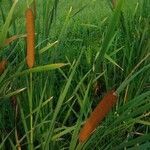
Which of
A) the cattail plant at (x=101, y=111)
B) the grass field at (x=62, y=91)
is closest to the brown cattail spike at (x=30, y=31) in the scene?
the grass field at (x=62, y=91)

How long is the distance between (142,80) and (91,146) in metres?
0.22

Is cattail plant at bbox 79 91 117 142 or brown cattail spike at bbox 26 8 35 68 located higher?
brown cattail spike at bbox 26 8 35 68

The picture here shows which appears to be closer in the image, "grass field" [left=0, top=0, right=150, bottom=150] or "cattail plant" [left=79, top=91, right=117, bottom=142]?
"cattail plant" [left=79, top=91, right=117, bottom=142]

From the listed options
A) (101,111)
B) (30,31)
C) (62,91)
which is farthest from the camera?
(62,91)

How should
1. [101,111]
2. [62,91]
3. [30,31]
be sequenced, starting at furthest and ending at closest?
[62,91] → [30,31] → [101,111]

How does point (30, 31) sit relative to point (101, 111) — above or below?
above

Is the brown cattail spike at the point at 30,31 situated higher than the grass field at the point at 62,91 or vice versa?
the brown cattail spike at the point at 30,31

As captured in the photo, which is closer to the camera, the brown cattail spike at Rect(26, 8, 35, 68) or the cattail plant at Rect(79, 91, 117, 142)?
the cattail plant at Rect(79, 91, 117, 142)

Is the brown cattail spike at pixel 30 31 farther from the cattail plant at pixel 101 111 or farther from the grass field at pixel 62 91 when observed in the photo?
the cattail plant at pixel 101 111

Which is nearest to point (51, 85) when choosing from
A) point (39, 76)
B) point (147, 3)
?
point (39, 76)

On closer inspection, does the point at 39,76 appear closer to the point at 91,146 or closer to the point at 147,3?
the point at 91,146

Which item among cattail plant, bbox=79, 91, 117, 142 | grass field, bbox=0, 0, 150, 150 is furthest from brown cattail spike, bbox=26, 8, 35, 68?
cattail plant, bbox=79, 91, 117, 142

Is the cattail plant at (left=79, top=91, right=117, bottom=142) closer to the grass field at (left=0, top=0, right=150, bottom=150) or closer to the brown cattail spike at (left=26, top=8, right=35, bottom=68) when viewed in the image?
the grass field at (left=0, top=0, right=150, bottom=150)

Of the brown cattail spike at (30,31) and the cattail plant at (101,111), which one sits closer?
the cattail plant at (101,111)
